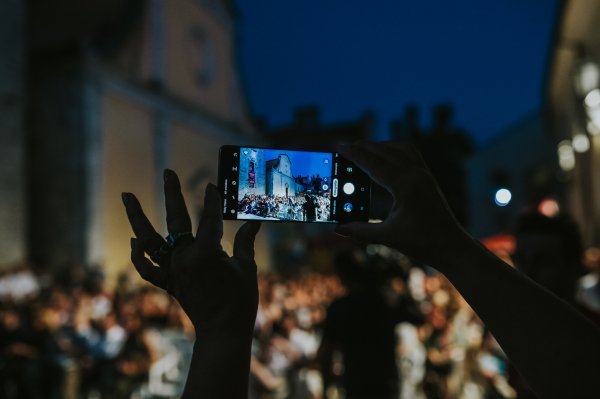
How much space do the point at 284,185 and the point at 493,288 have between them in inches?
24.9

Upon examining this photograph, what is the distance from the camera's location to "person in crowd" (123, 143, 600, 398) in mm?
849

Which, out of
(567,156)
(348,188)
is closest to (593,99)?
(348,188)

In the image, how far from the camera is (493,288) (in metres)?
0.89

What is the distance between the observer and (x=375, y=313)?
4363mm

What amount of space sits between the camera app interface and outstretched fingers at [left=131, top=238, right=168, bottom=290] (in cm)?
26

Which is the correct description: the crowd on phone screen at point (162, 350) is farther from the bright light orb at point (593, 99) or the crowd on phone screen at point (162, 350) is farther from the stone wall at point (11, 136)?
the stone wall at point (11, 136)

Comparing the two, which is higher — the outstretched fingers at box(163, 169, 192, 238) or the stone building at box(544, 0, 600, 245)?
the stone building at box(544, 0, 600, 245)

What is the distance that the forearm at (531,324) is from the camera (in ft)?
2.72

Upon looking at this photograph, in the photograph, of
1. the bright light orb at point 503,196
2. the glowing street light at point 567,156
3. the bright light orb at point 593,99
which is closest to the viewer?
the bright light orb at point 503,196

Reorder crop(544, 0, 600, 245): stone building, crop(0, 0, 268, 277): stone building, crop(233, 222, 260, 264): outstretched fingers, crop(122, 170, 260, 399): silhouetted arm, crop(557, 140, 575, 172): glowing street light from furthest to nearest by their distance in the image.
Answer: crop(0, 0, 268, 277): stone building, crop(557, 140, 575, 172): glowing street light, crop(544, 0, 600, 245): stone building, crop(233, 222, 260, 264): outstretched fingers, crop(122, 170, 260, 399): silhouetted arm

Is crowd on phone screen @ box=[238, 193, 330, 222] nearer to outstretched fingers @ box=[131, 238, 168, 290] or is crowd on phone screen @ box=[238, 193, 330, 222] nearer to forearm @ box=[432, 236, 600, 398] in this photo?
outstretched fingers @ box=[131, 238, 168, 290]

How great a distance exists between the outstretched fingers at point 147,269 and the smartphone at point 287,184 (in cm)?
25

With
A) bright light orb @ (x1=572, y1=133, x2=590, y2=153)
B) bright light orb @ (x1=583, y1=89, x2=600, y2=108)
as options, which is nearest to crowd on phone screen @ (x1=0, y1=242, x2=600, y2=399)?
bright light orb @ (x1=583, y1=89, x2=600, y2=108)

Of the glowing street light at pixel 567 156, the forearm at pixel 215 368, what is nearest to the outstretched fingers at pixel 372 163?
the forearm at pixel 215 368
